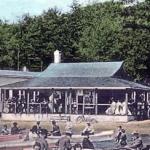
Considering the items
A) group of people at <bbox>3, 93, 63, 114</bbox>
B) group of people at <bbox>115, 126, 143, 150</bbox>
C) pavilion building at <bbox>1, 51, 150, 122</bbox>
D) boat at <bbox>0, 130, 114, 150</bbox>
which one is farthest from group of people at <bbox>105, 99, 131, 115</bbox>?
group of people at <bbox>115, 126, 143, 150</bbox>

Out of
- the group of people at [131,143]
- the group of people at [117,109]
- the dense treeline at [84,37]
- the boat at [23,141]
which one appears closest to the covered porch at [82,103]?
the group of people at [117,109]

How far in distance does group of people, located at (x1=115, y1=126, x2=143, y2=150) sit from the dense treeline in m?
33.1

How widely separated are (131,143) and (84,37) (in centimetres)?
5170

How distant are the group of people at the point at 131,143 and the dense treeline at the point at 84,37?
109 feet

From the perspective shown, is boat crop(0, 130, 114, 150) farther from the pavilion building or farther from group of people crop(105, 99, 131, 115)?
the pavilion building

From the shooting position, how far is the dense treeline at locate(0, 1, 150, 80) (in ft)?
221

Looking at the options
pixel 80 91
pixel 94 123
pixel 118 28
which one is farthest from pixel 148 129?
pixel 118 28

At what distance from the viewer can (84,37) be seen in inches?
3191

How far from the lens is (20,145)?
30.6 meters

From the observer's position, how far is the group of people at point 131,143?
2892 centimetres

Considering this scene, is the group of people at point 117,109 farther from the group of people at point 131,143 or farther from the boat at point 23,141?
the group of people at point 131,143

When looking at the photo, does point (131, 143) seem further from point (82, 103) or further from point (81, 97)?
point (81, 97)

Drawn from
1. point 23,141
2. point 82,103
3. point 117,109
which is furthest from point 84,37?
point 23,141

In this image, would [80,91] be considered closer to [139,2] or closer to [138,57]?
[138,57]
